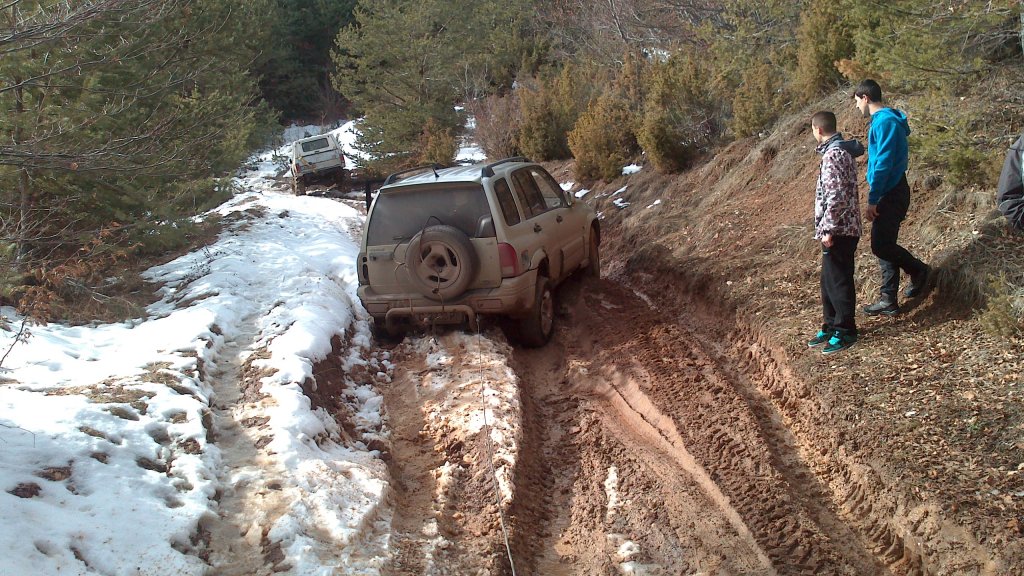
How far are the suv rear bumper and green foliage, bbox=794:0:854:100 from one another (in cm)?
607

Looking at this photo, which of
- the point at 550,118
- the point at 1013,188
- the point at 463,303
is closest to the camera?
the point at 1013,188

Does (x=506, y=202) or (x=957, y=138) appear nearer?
(x=957, y=138)

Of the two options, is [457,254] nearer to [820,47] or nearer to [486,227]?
[486,227]

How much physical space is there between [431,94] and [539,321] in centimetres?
2223

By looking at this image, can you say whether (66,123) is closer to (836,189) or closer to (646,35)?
(836,189)

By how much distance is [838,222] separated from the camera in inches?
218

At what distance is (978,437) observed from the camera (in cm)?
423

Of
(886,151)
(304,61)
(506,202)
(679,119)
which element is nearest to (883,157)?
(886,151)

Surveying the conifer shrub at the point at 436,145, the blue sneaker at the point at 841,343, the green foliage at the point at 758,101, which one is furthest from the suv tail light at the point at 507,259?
the conifer shrub at the point at 436,145

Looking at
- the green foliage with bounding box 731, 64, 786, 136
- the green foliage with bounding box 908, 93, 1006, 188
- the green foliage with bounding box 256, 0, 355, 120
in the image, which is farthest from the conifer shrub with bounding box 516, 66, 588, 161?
the green foliage with bounding box 256, 0, 355, 120

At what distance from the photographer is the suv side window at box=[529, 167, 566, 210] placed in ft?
27.8

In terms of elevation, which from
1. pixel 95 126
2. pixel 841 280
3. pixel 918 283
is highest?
pixel 95 126

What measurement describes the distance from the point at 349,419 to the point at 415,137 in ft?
74.0

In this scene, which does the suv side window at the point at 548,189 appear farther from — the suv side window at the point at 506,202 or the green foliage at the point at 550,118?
the green foliage at the point at 550,118
